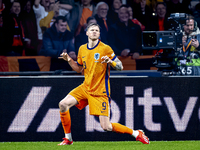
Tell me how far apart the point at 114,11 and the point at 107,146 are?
4.83m

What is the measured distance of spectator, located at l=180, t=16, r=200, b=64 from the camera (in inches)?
314

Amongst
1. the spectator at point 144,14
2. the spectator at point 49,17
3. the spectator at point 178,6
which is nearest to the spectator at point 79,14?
the spectator at point 49,17

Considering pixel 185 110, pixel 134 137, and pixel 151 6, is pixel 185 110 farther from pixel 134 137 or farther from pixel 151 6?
pixel 151 6

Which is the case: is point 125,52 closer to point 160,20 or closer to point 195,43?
point 160,20

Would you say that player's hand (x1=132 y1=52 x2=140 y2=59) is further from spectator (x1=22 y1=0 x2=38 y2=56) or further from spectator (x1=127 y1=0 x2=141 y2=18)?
spectator (x1=22 y1=0 x2=38 y2=56)

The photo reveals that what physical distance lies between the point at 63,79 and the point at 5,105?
951 mm

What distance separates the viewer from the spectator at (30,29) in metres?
8.62

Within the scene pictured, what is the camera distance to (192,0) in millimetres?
8648

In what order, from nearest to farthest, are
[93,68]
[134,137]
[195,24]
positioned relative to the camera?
1. [93,68]
2. [134,137]
3. [195,24]

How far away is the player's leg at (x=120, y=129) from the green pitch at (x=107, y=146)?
101mm

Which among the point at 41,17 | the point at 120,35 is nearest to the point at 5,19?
the point at 41,17

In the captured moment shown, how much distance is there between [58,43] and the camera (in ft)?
27.3

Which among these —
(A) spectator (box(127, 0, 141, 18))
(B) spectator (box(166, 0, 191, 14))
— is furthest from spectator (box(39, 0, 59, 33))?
Result: (B) spectator (box(166, 0, 191, 14))

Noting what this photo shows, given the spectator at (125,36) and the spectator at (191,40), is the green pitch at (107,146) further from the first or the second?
the spectator at (125,36)
